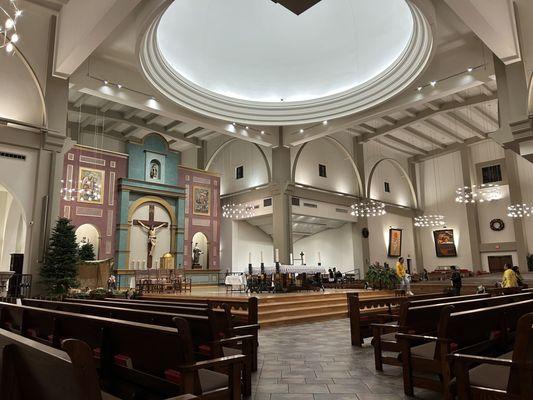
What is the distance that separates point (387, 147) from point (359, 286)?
10.2 metres

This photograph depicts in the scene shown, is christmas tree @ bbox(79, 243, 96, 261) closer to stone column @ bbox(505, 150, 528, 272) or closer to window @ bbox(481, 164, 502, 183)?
stone column @ bbox(505, 150, 528, 272)

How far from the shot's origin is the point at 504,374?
2549 millimetres

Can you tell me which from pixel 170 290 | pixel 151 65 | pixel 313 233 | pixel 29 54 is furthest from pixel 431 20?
pixel 313 233

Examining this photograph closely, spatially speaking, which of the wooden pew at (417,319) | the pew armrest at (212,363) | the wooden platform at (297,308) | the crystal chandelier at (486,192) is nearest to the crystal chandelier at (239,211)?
the wooden platform at (297,308)

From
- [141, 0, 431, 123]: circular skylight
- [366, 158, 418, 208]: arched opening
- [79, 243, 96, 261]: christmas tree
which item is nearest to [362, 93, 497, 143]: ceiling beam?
[366, 158, 418, 208]: arched opening

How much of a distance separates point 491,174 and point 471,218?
258 cm

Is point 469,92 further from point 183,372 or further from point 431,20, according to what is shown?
point 183,372

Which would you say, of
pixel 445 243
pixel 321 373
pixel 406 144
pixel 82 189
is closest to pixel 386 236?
pixel 445 243

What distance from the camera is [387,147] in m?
22.2

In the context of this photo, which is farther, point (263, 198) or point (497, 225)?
point (497, 225)

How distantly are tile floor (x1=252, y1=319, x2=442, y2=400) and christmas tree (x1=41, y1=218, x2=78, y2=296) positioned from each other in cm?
519

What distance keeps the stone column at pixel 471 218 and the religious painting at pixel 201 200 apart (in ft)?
45.7

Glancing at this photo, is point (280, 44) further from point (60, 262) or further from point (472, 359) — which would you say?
point (472, 359)

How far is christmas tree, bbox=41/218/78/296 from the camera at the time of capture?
8.80m
